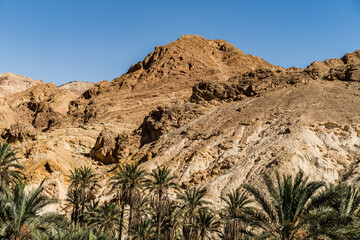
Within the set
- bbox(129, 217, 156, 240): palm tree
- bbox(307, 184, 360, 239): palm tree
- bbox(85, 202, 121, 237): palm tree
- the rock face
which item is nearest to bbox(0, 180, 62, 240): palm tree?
bbox(129, 217, 156, 240): palm tree

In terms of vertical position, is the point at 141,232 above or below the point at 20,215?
below

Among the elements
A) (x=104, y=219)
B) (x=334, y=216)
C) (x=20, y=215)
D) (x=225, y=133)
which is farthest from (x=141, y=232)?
(x=225, y=133)

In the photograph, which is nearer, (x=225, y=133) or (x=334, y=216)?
(x=334, y=216)

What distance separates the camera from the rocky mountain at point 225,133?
1681 inches

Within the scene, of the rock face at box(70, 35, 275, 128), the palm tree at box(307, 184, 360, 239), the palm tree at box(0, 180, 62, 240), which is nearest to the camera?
the palm tree at box(307, 184, 360, 239)

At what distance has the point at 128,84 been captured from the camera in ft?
354

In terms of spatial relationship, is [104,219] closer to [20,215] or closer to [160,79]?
[20,215]

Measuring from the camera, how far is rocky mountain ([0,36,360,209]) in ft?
140

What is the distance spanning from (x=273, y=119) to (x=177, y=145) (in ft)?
41.8

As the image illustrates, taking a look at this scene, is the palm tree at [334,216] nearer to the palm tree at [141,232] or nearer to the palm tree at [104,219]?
the palm tree at [141,232]

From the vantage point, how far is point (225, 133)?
52375 mm

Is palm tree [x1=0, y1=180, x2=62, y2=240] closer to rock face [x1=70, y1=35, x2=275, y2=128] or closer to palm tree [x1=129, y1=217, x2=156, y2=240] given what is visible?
palm tree [x1=129, y1=217, x2=156, y2=240]

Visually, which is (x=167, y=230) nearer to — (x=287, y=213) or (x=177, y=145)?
(x=287, y=213)

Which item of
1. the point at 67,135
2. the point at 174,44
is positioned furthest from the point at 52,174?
the point at 174,44
